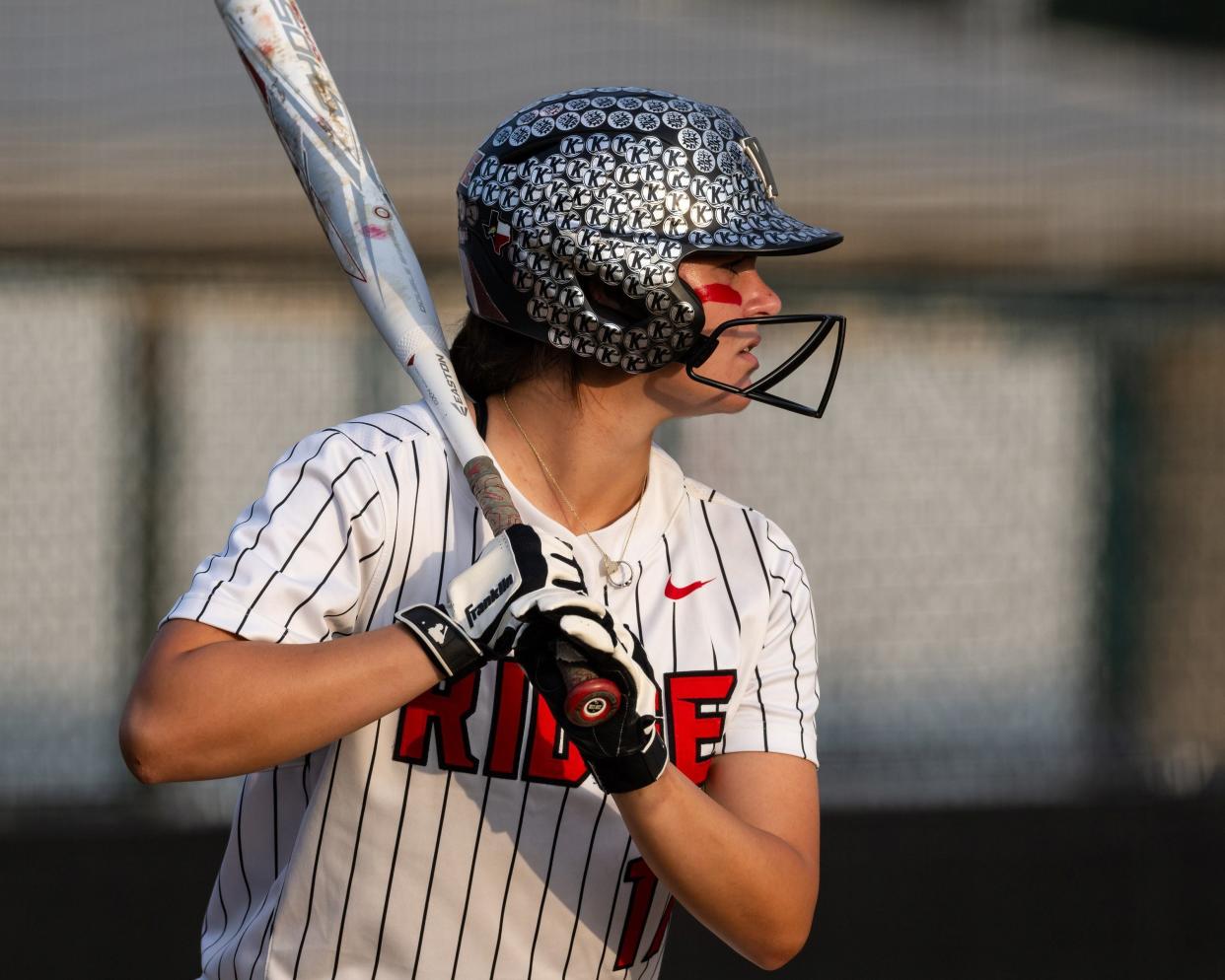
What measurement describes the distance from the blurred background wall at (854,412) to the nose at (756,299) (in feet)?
9.89

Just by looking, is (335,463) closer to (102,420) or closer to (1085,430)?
(102,420)

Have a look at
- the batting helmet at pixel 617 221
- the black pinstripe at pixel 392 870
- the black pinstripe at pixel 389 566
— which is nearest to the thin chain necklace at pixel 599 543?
the batting helmet at pixel 617 221

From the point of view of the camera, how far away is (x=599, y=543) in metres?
1.84

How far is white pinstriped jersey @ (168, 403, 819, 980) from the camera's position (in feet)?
5.33

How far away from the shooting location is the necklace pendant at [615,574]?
181 centimetres

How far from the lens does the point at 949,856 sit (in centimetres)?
474

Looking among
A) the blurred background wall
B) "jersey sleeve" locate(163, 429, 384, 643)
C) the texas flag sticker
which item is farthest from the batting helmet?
the blurred background wall

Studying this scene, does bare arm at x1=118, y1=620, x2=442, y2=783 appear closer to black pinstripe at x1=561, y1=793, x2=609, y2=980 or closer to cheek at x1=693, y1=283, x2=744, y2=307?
black pinstripe at x1=561, y1=793, x2=609, y2=980

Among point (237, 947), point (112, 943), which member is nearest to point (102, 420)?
point (112, 943)

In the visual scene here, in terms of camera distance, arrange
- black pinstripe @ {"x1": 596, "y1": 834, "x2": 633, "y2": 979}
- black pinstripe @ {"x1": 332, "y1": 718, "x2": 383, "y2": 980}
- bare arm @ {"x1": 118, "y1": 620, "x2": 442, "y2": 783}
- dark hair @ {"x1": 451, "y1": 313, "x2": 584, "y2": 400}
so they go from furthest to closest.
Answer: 1. dark hair @ {"x1": 451, "y1": 313, "x2": 584, "y2": 400}
2. black pinstripe @ {"x1": 596, "y1": 834, "x2": 633, "y2": 979}
3. black pinstripe @ {"x1": 332, "y1": 718, "x2": 383, "y2": 980}
4. bare arm @ {"x1": 118, "y1": 620, "x2": 442, "y2": 783}

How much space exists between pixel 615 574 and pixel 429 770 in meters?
0.33

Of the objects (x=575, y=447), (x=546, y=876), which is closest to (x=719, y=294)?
(x=575, y=447)

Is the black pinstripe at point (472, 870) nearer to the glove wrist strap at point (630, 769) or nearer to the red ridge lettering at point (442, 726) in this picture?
the red ridge lettering at point (442, 726)

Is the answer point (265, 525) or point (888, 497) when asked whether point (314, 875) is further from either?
point (888, 497)
